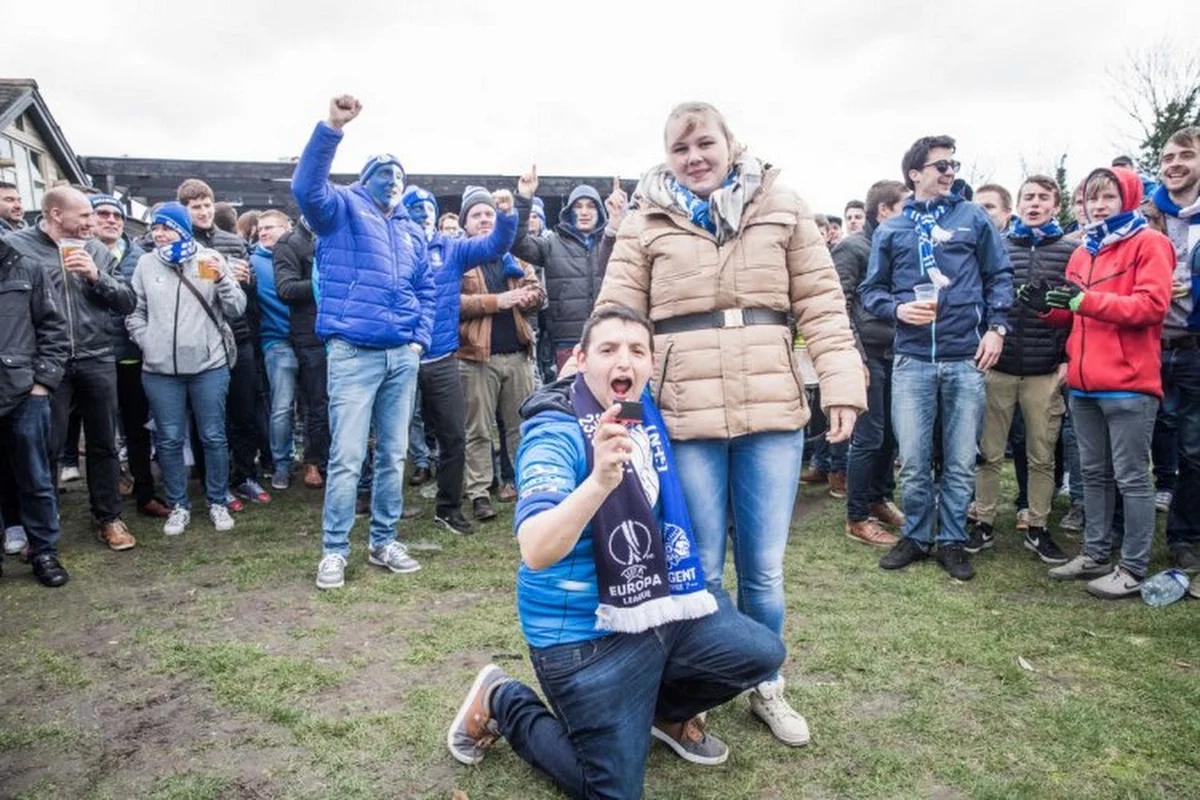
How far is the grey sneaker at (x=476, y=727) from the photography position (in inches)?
106

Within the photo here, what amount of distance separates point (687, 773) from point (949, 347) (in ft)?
9.89

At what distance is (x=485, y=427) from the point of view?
6250mm

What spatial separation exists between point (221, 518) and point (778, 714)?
4461 mm

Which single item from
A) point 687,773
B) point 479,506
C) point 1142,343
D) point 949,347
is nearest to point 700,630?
point 687,773

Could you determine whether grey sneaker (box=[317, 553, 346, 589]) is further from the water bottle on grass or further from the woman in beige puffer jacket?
the water bottle on grass

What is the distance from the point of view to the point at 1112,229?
14.2 ft

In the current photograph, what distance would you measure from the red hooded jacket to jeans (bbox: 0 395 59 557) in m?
5.94

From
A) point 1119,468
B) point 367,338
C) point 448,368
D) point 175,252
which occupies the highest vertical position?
point 175,252

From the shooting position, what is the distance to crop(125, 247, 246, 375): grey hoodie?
5418 mm

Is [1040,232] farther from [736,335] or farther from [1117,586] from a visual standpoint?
[736,335]

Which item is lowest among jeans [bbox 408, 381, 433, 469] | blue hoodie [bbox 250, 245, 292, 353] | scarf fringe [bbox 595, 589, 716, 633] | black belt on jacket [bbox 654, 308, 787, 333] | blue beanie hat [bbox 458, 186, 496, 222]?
jeans [bbox 408, 381, 433, 469]

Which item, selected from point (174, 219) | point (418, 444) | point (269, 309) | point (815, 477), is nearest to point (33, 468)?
point (174, 219)

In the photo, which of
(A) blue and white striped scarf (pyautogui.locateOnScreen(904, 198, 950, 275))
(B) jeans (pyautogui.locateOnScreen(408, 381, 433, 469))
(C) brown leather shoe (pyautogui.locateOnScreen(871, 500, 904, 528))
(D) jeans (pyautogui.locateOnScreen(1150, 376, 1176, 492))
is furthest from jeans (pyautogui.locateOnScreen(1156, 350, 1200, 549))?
(B) jeans (pyautogui.locateOnScreen(408, 381, 433, 469))

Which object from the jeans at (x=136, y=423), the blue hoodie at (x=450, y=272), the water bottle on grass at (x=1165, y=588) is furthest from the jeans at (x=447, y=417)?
the water bottle on grass at (x=1165, y=588)
